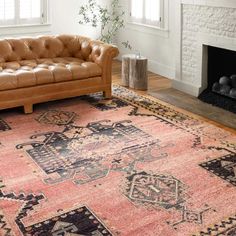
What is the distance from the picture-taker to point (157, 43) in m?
5.97

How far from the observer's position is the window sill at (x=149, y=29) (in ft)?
18.8

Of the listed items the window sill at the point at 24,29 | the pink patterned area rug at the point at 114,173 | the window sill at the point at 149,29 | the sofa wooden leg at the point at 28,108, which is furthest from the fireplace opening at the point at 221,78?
the window sill at the point at 24,29

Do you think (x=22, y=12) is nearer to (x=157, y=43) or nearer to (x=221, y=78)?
(x=157, y=43)

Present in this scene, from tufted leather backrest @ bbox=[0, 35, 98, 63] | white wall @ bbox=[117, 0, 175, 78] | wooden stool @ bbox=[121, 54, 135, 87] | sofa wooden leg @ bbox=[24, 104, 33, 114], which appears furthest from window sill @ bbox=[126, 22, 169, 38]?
sofa wooden leg @ bbox=[24, 104, 33, 114]

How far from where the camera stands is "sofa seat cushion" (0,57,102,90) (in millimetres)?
4184

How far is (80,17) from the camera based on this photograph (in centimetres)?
659

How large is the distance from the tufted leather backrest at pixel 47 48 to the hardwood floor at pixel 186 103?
0.82 m

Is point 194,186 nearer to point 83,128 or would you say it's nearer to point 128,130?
point 128,130

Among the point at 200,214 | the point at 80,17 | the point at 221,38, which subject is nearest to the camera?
the point at 200,214

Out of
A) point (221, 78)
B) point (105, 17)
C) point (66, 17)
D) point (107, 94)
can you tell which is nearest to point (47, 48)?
point (107, 94)

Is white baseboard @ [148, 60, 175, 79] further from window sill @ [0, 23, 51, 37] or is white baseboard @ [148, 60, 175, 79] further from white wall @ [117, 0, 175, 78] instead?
window sill @ [0, 23, 51, 37]

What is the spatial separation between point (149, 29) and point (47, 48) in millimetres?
1754

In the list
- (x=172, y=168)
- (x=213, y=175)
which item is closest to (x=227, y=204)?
(x=213, y=175)

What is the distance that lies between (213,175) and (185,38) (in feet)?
8.43
